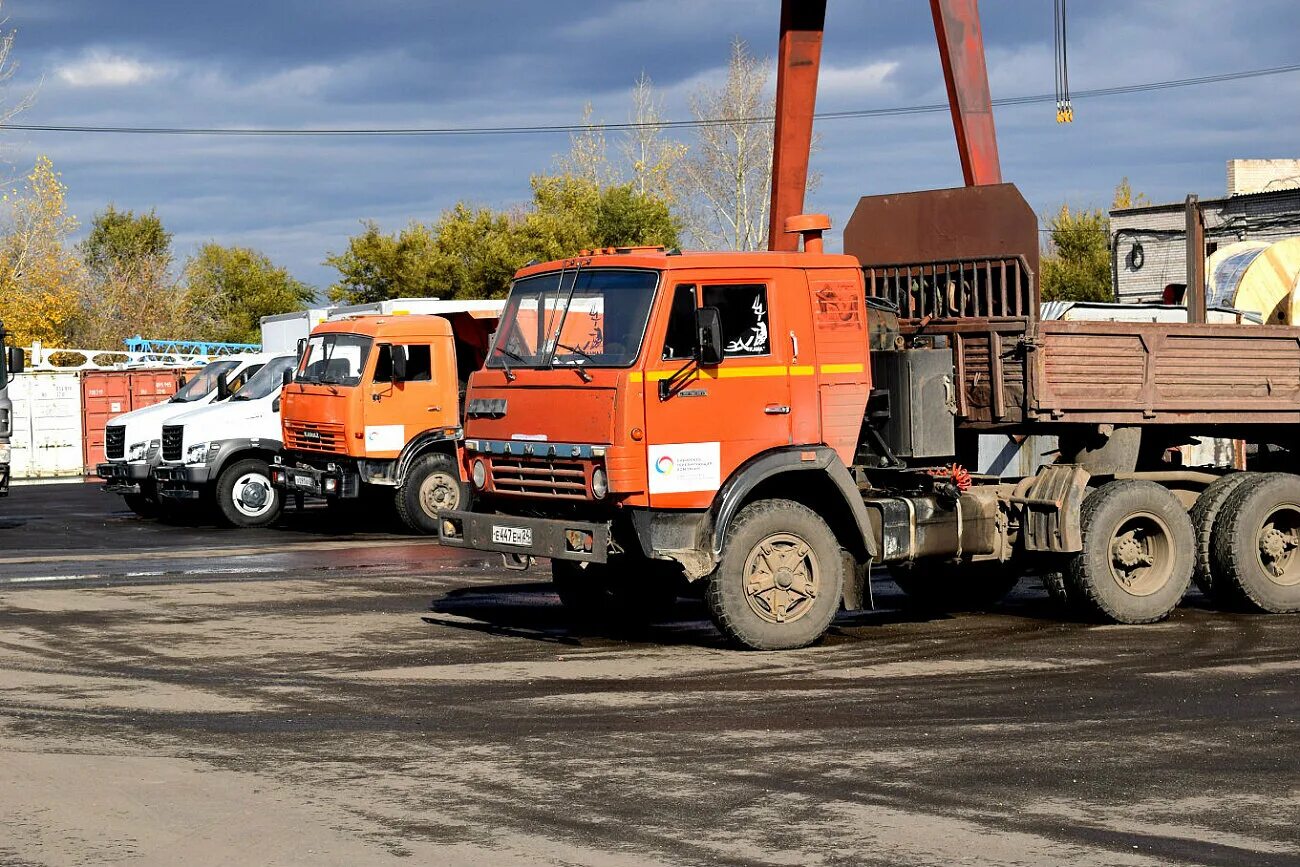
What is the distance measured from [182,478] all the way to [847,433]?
13.2 m

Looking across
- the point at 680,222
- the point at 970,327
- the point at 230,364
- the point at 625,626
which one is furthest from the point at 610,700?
the point at 680,222

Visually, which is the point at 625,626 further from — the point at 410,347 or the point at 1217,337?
the point at 410,347

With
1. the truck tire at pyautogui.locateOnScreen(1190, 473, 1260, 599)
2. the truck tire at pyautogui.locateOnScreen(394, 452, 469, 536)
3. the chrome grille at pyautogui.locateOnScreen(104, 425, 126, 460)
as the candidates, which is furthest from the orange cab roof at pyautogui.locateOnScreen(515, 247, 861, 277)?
the chrome grille at pyautogui.locateOnScreen(104, 425, 126, 460)

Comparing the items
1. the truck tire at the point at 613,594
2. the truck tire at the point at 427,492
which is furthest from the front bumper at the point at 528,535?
the truck tire at the point at 427,492

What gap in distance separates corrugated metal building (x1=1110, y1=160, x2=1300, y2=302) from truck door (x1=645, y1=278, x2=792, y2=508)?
26.6 meters

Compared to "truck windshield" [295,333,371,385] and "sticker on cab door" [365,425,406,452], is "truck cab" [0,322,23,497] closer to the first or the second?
"truck windshield" [295,333,371,385]

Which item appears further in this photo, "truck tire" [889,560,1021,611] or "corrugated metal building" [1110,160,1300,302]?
"corrugated metal building" [1110,160,1300,302]

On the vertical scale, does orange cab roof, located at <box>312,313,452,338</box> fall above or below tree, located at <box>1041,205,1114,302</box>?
below

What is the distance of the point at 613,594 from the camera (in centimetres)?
1276

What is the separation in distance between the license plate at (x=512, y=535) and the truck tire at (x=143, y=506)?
49.0ft

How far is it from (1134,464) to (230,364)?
48.0ft

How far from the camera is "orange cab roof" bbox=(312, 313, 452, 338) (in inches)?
811

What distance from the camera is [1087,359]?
11742mm

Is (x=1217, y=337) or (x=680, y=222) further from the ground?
(x=680, y=222)
